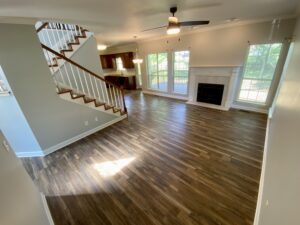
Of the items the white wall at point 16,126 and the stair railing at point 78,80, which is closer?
the white wall at point 16,126

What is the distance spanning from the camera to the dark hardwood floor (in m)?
1.79

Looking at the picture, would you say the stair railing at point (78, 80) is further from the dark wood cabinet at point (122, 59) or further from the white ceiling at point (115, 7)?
the dark wood cabinet at point (122, 59)

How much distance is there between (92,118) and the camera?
3791 mm

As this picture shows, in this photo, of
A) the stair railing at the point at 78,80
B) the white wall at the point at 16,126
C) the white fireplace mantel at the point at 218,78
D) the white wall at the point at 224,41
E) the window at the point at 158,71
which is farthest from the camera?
the window at the point at 158,71

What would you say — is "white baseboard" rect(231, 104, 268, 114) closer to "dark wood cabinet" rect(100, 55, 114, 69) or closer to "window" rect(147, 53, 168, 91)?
"window" rect(147, 53, 168, 91)

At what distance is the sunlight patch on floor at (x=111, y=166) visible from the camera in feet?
8.10

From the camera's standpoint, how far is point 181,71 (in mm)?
5934

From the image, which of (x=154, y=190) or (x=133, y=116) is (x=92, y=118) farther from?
(x=154, y=190)

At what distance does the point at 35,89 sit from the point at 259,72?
232 inches

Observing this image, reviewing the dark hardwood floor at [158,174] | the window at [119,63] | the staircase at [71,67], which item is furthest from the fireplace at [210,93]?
the window at [119,63]

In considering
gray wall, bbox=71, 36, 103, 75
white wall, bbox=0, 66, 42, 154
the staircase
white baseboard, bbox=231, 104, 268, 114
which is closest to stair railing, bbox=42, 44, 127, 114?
the staircase

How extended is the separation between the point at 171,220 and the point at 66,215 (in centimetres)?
139

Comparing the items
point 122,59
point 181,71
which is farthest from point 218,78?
point 122,59

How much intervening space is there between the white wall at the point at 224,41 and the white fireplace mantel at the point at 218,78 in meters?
0.17
